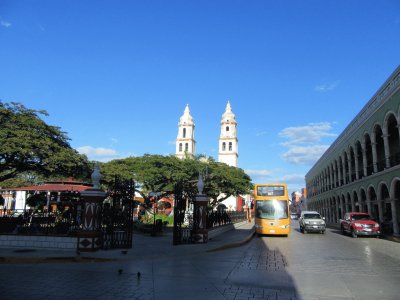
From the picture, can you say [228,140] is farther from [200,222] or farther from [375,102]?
[200,222]

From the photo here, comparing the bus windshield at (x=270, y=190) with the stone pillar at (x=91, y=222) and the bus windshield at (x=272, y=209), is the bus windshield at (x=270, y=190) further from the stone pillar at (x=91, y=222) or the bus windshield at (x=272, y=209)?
the stone pillar at (x=91, y=222)

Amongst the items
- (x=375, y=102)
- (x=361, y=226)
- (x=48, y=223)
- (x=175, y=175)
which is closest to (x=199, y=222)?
(x=48, y=223)

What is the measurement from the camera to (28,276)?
823cm

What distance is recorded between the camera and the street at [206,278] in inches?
267

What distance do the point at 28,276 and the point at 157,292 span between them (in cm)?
362

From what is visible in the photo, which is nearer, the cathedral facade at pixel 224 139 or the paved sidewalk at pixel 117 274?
the paved sidewalk at pixel 117 274

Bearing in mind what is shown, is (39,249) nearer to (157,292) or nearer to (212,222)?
(157,292)

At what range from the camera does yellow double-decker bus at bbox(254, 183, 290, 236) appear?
72.7 ft

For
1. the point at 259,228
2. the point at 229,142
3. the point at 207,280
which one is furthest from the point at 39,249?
the point at 229,142

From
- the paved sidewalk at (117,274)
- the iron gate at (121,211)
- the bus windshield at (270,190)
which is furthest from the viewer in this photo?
the bus windshield at (270,190)

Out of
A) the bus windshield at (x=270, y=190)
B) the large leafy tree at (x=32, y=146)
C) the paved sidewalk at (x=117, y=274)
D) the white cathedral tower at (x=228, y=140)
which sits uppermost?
the white cathedral tower at (x=228, y=140)

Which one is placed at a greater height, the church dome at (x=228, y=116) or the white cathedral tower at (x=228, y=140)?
the church dome at (x=228, y=116)

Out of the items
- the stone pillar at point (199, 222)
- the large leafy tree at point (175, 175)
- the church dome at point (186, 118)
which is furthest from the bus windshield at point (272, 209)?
the church dome at point (186, 118)

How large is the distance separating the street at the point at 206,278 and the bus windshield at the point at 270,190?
10.6m
